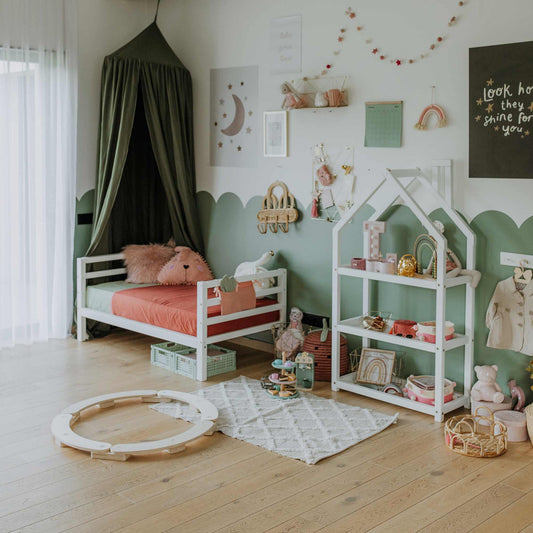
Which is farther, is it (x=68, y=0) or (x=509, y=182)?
(x=68, y=0)

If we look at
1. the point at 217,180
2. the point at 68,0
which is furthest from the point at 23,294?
the point at 68,0

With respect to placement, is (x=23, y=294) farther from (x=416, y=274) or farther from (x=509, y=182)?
(x=509, y=182)

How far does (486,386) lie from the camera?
3611 millimetres

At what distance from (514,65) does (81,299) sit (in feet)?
10.3

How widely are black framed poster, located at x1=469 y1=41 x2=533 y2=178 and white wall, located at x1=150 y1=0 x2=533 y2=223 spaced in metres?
0.06

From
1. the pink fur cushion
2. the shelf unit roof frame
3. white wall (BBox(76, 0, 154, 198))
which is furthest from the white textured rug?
white wall (BBox(76, 0, 154, 198))

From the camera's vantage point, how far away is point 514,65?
351cm

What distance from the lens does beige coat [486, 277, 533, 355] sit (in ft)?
11.7

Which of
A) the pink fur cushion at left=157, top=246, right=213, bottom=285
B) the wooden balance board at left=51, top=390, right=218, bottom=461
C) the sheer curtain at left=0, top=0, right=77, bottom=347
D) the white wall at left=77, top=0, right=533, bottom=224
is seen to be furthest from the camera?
the pink fur cushion at left=157, top=246, right=213, bottom=285

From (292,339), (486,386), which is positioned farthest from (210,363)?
(486,386)

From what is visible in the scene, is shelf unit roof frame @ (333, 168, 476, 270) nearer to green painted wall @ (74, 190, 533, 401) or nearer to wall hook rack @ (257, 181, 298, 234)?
green painted wall @ (74, 190, 533, 401)

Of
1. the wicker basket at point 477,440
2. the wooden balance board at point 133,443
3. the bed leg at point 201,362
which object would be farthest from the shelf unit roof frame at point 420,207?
the wooden balance board at point 133,443

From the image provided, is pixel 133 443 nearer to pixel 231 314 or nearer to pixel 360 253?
pixel 231 314

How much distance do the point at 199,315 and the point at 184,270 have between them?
0.86m
